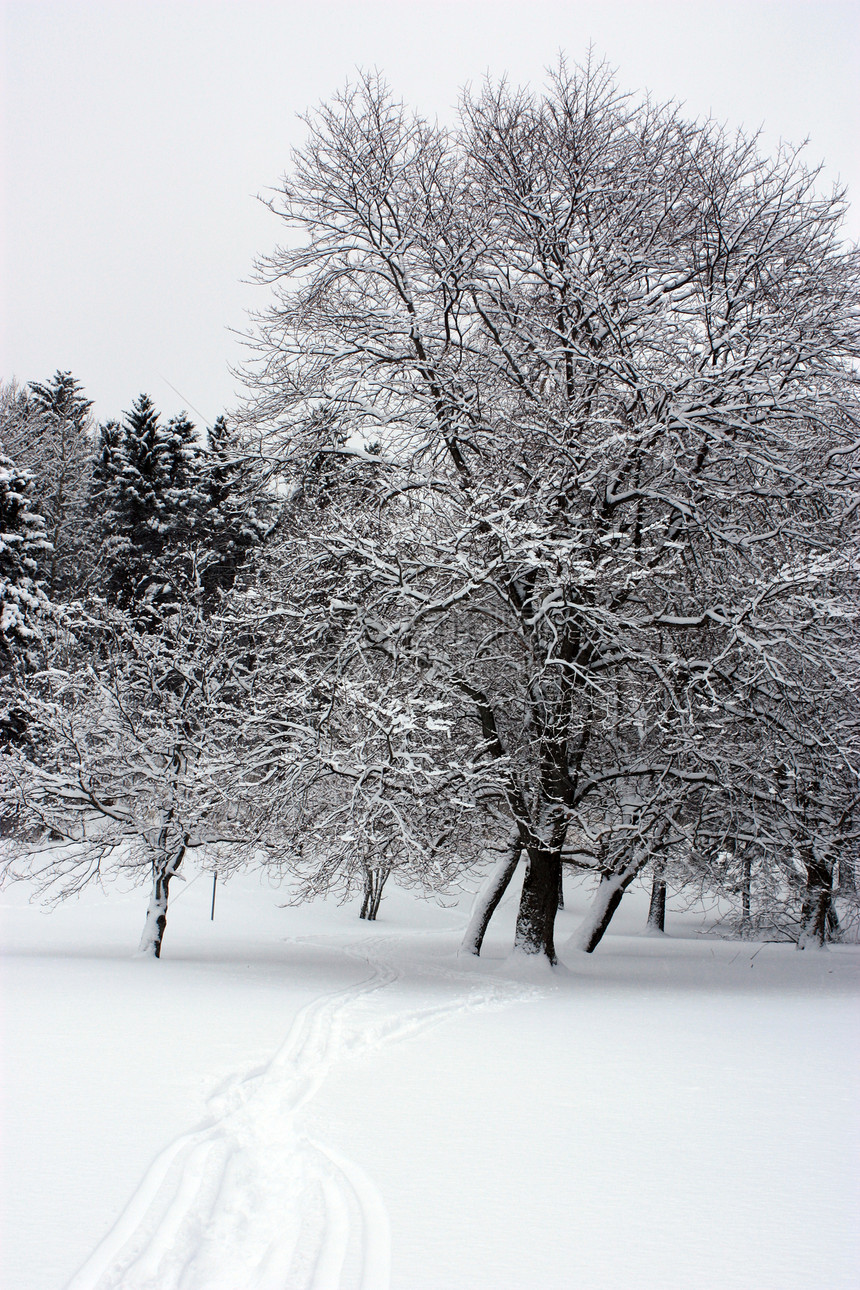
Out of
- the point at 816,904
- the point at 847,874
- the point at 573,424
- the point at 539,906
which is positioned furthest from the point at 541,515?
the point at 816,904

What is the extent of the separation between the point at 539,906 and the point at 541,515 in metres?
5.51

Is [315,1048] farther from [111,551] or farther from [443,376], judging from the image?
[111,551]

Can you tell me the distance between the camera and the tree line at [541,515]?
1092 centimetres

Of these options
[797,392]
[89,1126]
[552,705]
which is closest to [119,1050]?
[89,1126]

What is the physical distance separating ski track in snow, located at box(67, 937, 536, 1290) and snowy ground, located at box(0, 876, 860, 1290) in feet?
0.04

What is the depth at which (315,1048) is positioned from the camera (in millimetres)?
7133

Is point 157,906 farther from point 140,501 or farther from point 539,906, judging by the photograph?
point 140,501

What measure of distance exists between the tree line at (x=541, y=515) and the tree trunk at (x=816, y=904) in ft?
0.73

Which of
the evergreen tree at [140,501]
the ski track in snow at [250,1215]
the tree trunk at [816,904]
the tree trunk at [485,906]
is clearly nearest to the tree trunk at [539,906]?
the tree trunk at [485,906]

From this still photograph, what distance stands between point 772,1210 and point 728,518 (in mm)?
9208

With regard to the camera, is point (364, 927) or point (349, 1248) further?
point (364, 927)

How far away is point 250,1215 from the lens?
152 inches

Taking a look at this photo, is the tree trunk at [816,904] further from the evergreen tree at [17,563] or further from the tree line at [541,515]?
the evergreen tree at [17,563]

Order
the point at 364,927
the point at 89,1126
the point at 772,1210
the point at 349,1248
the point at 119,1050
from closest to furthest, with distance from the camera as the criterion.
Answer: the point at 349,1248 → the point at 772,1210 → the point at 89,1126 → the point at 119,1050 → the point at 364,927
